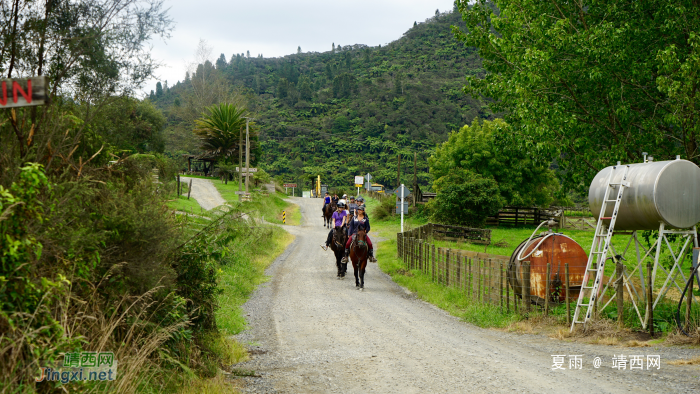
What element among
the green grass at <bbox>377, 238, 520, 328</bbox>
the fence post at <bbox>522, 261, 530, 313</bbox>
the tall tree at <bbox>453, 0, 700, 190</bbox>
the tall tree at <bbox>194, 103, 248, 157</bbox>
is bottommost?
the green grass at <bbox>377, 238, 520, 328</bbox>

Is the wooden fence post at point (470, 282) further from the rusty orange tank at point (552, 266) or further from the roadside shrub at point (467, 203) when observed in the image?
the roadside shrub at point (467, 203)

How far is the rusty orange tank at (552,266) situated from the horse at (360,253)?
458 centimetres

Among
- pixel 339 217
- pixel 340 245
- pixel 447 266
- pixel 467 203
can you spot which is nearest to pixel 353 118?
pixel 467 203

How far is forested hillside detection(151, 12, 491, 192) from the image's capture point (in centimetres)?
10469

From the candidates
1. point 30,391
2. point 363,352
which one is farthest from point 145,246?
point 363,352

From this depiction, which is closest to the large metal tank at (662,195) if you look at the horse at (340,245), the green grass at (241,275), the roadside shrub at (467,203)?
the green grass at (241,275)

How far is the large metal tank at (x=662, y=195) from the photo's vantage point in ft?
33.6

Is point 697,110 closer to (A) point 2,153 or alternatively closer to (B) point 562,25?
(B) point 562,25

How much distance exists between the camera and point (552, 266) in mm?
12570

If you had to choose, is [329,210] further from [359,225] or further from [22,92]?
[22,92]

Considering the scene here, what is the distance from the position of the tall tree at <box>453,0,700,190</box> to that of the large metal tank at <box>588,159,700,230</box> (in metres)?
3.01

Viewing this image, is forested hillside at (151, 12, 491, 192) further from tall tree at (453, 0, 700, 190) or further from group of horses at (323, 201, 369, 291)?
tall tree at (453, 0, 700, 190)

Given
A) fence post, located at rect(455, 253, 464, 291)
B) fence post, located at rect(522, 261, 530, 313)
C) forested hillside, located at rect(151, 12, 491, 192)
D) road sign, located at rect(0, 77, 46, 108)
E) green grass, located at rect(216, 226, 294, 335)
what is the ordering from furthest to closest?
forested hillside, located at rect(151, 12, 491, 192)
fence post, located at rect(455, 253, 464, 291)
fence post, located at rect(522, 261, 530, 313)
green grass, located at rect(216, 226, 294, 335)
road sign, located at rect(0, 77, 46, 108)

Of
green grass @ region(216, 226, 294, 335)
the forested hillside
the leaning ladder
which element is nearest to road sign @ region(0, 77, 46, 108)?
green grass @ region(216, 226, 294, 335)
